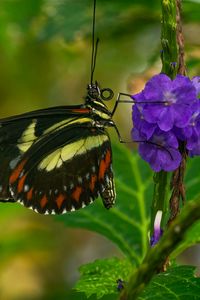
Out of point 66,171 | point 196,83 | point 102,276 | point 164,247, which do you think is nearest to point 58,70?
point 66,171

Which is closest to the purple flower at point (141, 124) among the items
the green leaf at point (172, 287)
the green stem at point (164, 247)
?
the green leaf at point (172, 287)

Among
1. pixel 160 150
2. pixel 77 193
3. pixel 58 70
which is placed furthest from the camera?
pixel 58 70

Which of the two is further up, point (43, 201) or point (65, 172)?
point (65, 172)

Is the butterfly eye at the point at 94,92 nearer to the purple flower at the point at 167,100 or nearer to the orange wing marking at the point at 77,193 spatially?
the orange wing marking at the point at 77,193

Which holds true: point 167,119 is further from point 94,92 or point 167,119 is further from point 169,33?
point 94,92

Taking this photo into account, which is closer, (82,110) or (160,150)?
(160,150)

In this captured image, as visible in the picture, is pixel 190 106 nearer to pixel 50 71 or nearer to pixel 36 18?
pixel 36 18

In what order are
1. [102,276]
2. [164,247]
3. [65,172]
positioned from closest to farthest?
[164,247], [102,276], [65,172]
